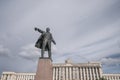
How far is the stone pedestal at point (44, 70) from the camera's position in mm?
10391

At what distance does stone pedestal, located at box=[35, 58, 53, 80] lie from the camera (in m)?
10.4

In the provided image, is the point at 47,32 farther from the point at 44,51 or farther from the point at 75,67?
the point at 75,67

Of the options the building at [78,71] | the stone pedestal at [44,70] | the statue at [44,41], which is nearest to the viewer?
the stone pedestal at [44,70]

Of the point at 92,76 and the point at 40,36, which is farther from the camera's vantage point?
the point at 92,76

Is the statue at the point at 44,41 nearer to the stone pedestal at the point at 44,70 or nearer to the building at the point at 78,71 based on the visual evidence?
the stone pedestal at the point at 44,70

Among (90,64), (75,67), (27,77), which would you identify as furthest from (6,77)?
(90,64)

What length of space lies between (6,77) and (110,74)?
A: 2770 inches

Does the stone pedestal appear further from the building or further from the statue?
the building

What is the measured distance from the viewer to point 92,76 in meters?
82.6

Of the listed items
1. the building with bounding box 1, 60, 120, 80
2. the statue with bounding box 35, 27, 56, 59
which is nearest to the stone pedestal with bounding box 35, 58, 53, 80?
the statue with bounding box 35, 27, 56, 59

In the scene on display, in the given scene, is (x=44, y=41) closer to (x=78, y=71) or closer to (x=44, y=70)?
(x=44, y=70)

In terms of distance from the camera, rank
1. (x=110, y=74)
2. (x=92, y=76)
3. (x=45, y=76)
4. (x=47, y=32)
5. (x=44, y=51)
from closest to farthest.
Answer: (x=45, y=76)
(x=44, y=51)
(x=47, y=32)
(x=92, y=76)
(x=110, y=74)

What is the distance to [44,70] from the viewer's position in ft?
35.1

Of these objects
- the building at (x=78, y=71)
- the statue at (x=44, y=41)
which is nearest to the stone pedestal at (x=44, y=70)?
the statue at (x=44, y=41)
